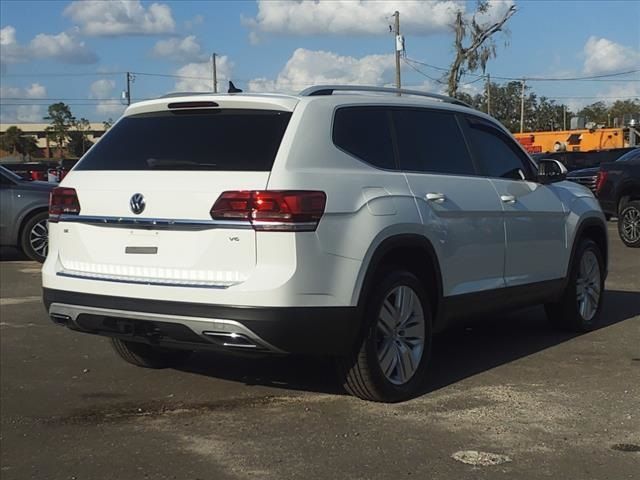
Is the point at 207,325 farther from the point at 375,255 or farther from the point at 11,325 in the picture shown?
the point at 11,325

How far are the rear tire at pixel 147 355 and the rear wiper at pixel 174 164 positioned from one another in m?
1.65

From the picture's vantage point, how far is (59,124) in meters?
92.1

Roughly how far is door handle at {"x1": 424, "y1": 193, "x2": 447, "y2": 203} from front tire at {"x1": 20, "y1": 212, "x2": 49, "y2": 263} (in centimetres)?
841

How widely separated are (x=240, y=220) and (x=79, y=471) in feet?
4.98

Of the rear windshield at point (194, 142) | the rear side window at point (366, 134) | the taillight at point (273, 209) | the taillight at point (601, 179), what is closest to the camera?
the taillight at point (273, 209)

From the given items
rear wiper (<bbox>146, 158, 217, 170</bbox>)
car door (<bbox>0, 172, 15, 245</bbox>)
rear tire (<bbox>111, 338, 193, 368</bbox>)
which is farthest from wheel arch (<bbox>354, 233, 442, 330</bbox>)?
car door (<bbox>0, 172, 15, 245</bbox>)

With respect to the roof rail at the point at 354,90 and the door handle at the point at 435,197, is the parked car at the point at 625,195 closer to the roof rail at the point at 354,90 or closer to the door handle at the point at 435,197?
the roof rail at the point at 354,90

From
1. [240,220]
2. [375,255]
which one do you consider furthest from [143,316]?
[375,255]

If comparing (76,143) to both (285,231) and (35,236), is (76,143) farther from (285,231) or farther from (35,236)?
(285,231)

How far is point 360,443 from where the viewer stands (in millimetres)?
4551

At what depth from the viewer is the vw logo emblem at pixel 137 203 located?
485cm

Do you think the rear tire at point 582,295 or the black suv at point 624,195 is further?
the black suv at point 624,195

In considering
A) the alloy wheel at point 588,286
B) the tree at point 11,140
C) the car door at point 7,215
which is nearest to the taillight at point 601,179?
the alloy wheel at point 588,286

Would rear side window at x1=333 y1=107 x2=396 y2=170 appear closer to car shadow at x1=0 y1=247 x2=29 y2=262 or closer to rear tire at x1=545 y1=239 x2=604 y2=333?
rear tire at x1=545 y1=239 x2=604 y2=333
